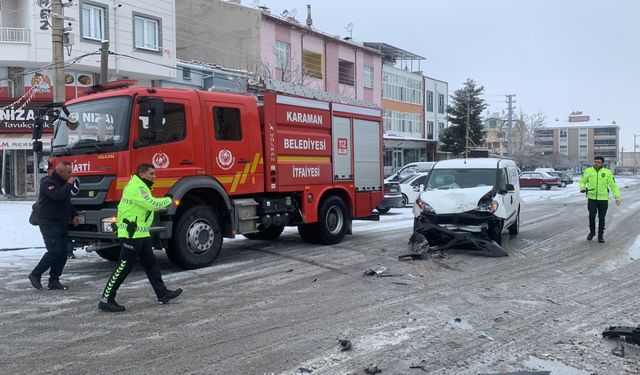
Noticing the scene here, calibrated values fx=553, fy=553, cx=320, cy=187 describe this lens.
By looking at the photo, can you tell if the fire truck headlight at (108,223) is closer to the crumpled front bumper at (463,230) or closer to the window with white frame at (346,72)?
the crumpled front bumper at (463,230)

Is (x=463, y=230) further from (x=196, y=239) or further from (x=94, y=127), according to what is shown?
(x=94, y=127)

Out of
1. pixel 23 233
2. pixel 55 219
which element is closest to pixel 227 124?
pixel 55 219

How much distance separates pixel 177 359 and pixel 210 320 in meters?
1.25

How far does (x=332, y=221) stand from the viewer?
12.1 m

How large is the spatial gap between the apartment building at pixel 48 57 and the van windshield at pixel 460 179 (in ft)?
49.9

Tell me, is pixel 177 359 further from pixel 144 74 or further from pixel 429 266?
pixel 144 74

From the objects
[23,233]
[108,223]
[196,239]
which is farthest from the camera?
[23,233]

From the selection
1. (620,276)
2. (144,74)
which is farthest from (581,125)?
(620,276)

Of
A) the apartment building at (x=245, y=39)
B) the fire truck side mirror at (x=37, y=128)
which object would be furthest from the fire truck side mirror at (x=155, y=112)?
the apartment building at (x=245, y=39)

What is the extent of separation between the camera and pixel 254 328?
5.82 m

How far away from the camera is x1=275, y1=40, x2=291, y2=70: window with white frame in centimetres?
3281

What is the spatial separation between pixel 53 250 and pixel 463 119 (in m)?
50.4

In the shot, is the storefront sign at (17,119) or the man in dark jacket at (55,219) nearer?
the man in dark jacket at (55,219)

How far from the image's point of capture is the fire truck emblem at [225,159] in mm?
9251
